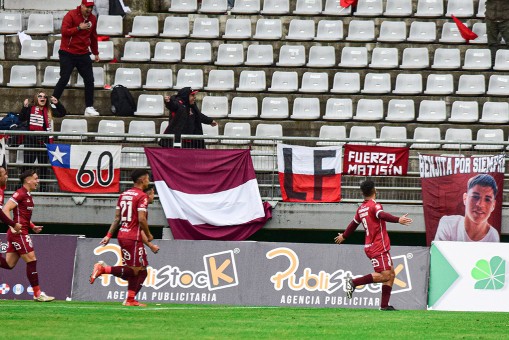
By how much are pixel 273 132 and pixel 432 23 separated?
496 centimetres

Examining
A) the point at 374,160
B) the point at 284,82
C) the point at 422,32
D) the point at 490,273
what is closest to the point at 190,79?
the point at 284,82

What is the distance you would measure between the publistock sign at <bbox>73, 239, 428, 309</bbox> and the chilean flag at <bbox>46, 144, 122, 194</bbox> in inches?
56.9

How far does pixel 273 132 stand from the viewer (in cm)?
2145

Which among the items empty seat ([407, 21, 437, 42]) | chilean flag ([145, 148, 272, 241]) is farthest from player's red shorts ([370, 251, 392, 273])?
empty seat ([407, 21, 437, 42])

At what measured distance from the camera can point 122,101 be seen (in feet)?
73.2

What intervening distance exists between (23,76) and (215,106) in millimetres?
4184

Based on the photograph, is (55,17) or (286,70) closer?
(286,70)

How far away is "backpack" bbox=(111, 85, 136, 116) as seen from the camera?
2228 cm

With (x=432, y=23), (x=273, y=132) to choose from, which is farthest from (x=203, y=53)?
(x=432, y=23)

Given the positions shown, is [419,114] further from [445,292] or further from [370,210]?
[370,210]

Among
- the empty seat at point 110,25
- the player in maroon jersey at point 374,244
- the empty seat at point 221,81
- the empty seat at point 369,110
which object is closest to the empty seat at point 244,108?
the empty seat at point 221,81

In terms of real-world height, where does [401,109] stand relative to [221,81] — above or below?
below

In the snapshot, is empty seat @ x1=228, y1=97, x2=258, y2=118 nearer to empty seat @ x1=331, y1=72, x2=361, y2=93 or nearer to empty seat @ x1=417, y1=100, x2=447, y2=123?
empty seat @ x1=331, y1=72, x2=361, y2=93

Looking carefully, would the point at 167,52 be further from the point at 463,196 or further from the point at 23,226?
the point at 23,226
